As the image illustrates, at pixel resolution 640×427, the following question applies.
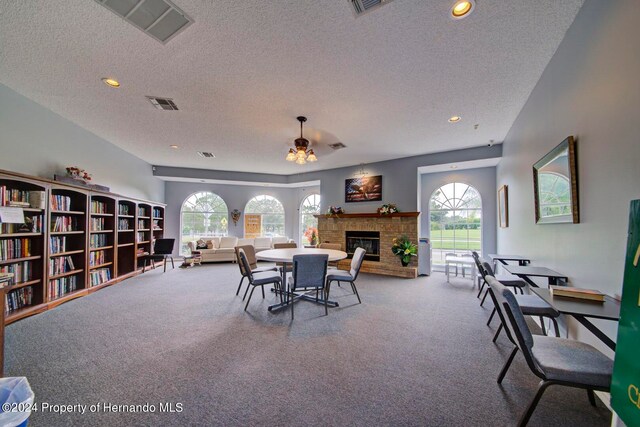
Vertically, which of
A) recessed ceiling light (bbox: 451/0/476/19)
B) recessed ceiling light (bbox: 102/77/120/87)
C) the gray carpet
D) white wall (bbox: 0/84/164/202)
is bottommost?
the gray carpet

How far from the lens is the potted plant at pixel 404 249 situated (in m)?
5.52

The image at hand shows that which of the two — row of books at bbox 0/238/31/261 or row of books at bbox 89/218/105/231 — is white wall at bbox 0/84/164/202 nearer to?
row of books at bbox 89/218/105/231

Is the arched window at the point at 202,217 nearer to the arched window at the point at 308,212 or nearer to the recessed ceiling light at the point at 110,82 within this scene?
the arched window at the point at 308,212

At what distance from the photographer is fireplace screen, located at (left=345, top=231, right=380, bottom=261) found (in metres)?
6.24

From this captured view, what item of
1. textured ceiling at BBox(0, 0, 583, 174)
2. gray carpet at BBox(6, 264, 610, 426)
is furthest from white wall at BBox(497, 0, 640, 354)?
gray carpet at BBox(6, 264, 610, 426)

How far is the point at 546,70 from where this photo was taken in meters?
2.50

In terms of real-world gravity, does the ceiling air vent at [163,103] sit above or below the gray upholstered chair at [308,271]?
above

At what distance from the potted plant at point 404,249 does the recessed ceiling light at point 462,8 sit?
4.41 m

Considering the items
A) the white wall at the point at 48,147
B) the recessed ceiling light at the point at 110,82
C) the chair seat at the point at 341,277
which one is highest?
the recessed ceiling light at the point at 110,82

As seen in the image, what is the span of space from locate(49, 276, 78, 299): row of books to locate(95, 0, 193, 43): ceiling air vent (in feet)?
12.2

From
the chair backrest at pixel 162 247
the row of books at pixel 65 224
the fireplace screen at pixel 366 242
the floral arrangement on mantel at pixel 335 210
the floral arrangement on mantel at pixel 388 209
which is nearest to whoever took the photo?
the row of books at pixel 65 224

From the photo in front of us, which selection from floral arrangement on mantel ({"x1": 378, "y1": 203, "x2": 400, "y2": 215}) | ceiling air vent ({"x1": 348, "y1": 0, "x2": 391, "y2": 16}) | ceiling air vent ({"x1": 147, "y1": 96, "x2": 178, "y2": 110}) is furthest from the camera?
floral arrangement on mantel ({"x1": 378, "y1": 203, "x2": 400, "y2": 215})

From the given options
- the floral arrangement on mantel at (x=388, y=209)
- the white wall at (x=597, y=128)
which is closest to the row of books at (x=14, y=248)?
the white wall at (x=597, y=128)

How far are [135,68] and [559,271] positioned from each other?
4710 mm
